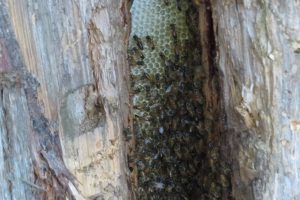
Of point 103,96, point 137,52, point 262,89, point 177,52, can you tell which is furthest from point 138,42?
point 262,89

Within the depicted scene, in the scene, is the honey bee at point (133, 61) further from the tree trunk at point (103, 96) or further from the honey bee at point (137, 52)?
the tree trunk at point (103, 96)

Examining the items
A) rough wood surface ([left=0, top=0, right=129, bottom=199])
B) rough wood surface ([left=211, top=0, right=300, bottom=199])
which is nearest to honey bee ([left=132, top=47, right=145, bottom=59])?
rough wood surface ([left=0, top=0, right=129, bottom=199])

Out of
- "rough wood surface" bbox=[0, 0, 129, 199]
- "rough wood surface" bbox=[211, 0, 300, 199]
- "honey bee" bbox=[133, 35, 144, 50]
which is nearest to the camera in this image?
"rough wood surface" bbox=[0, 0, 129, 199]

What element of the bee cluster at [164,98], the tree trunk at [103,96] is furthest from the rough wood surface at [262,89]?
the bee cluster at [164,98]

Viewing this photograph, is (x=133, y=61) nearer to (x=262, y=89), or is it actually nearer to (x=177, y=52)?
(x=177, y=52)

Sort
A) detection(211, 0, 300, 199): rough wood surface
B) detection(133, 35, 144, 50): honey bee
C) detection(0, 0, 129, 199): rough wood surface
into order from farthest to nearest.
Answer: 1. detection(133, 35, 144, 50): honey bee
2. detection(211, 0, 300, 199): rough wood surface
3. detection(0, 0, 129, 199): rough wood surface

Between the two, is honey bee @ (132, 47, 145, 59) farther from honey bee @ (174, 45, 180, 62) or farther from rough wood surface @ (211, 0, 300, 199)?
rough wood surface @ (211, 0, 300, 199)

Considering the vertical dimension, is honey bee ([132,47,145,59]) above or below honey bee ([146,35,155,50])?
below

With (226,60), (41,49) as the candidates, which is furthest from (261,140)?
(41,49)
